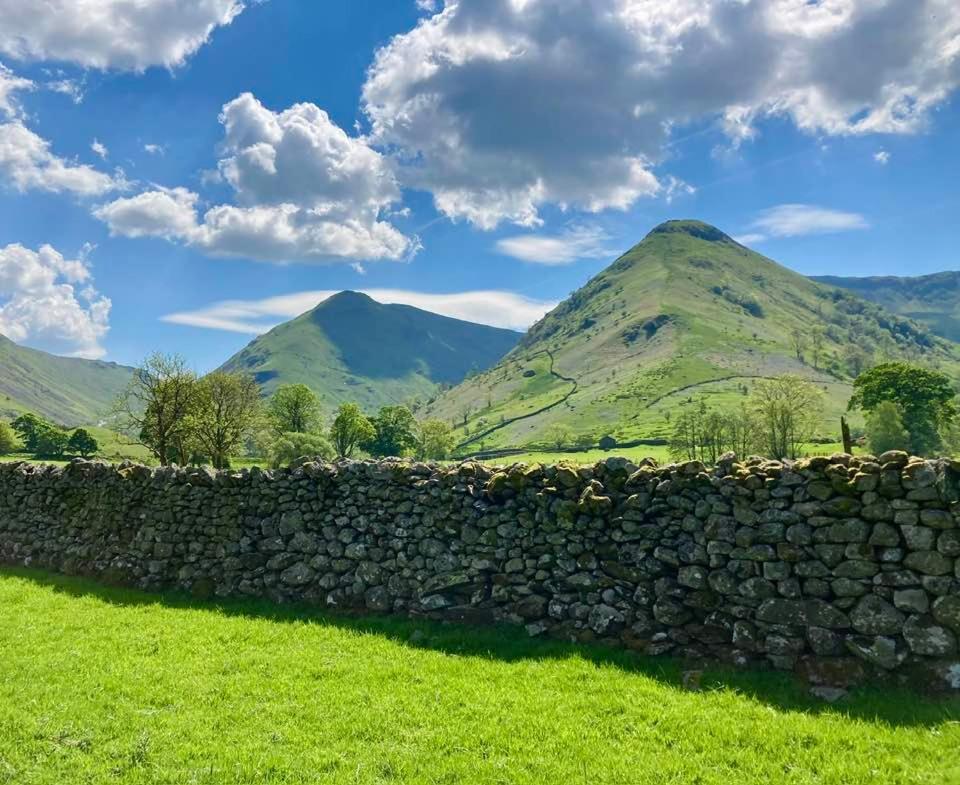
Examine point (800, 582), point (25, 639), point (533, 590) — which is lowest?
point (25, 639)

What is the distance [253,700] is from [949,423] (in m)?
95.7

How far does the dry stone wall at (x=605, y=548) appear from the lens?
28.8 feet

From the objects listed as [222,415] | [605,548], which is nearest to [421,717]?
[605,548]

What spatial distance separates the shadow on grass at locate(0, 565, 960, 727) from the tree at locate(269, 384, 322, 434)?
3185 inches

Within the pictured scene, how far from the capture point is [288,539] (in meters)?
14.2

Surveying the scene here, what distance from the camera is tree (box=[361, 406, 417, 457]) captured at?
411 feet

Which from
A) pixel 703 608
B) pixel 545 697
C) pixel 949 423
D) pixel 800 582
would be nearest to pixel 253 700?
pixel 545 697

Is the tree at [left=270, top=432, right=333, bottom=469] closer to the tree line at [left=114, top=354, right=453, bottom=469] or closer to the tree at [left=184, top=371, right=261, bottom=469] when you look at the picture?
the tree line at [left=114, top=354, right=453, bottom=469]

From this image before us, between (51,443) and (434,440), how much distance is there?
73265 mm

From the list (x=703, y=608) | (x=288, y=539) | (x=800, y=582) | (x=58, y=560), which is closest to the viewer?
(x=800, y=582)

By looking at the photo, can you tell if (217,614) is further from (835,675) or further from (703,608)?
(835,675)

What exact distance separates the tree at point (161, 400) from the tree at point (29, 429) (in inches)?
3132

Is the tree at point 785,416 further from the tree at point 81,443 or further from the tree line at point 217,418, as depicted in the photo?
the tree at point 81,443

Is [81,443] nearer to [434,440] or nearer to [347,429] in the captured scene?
[347,429]
